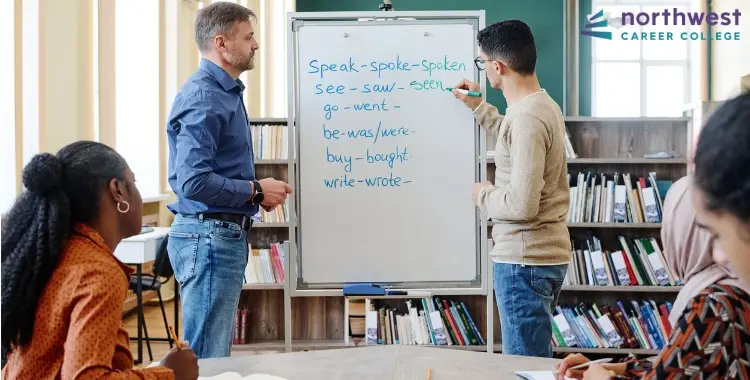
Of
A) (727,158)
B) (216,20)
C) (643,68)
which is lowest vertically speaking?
(727,158)

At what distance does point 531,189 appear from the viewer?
6.54 ft

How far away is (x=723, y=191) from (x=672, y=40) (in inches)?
408

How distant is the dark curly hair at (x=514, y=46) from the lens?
7.01 ft

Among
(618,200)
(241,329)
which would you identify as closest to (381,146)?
(241,329)

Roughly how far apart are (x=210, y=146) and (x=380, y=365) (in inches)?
37.7

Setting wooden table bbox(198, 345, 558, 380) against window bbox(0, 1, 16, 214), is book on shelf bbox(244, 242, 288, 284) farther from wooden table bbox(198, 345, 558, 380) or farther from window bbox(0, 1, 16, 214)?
wooden table bbox(198, 345, 558, 380)

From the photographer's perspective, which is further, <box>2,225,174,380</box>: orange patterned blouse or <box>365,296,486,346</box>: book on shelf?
<box>365,296,486,346</box>: book on shelf

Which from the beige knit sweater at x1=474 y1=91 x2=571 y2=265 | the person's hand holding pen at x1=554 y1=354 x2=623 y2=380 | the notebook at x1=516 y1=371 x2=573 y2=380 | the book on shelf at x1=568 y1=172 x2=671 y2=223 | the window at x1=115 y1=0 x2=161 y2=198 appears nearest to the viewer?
the person's hand holding pen at x1=554 y1=354 x2=623 y2=380

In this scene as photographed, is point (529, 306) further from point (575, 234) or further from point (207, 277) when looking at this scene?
point (575, 234)

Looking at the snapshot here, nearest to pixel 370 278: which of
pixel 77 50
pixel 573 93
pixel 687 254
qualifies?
pixel 687 254

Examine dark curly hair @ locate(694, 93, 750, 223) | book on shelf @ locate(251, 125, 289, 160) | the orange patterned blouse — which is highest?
book on shelf @ locate(251, 125, 289, 160)

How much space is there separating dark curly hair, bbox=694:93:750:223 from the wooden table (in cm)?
67

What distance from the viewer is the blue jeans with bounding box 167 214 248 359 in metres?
2.13

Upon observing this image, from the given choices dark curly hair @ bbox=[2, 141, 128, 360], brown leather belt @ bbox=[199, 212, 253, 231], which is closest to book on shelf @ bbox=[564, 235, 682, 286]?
brown leather belt @ bbox=[199, 212, 253, 231]
